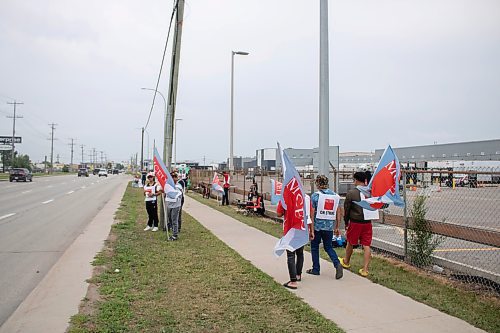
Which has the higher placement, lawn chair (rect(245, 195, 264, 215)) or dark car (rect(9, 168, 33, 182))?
dark car (rect(9, 168, 33, 182))

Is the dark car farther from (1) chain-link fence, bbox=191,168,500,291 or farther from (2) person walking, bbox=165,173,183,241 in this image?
(1) chain-link fence, bbox=191,168,500,291

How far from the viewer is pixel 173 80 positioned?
1295 centimetres

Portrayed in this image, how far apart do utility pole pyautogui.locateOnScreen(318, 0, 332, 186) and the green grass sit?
299 centimetres

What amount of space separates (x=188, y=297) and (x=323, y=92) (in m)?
5.78

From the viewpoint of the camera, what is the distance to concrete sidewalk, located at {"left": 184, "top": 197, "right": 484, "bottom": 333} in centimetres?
471

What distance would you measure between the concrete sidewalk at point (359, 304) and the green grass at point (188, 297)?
0.86 feet

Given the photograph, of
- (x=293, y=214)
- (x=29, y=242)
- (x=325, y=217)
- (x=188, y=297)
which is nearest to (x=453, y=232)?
(x=325, y=217)

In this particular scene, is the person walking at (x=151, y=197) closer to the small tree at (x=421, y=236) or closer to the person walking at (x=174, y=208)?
the person walking at (x=174, y=208)

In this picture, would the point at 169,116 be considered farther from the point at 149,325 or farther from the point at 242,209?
the point at 149,325

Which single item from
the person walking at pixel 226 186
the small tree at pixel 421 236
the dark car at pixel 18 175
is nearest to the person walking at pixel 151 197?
the small tree at pixel 421 236

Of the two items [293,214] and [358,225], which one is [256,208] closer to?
[358,225]

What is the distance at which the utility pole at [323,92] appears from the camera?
375 inches

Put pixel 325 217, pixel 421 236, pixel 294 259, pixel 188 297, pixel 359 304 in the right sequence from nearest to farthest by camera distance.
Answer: pixel 359 304 → pixel 188 297 → pixel 294 259 → pixel 325 217 → pixel 421 236

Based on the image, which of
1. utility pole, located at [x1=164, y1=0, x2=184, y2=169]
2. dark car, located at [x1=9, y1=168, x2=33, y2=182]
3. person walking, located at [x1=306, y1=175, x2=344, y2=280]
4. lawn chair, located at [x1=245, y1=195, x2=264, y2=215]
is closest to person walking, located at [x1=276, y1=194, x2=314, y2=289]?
person walking, located at [x1=306, y1=175, x2=344, y2=280]
